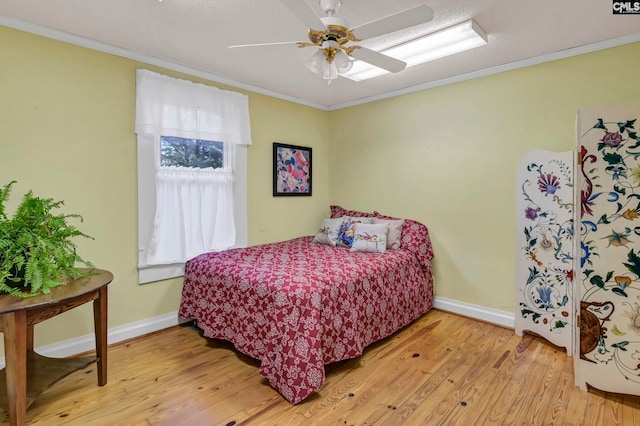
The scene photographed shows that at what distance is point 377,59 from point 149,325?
2778mm

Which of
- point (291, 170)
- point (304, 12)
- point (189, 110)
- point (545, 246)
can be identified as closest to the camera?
point (304, 12)

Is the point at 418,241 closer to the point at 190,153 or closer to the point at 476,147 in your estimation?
the point at 476,147

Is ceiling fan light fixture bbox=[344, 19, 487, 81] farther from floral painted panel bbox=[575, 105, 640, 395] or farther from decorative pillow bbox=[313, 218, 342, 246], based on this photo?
decorative pillow bbox=[313, 218, 342, 246]

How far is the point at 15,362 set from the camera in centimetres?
158

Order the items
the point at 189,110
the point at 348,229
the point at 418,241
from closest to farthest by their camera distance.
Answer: the point at 189,110, the point at 418,241, the point at 348,229

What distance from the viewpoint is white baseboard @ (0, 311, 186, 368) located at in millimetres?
2441

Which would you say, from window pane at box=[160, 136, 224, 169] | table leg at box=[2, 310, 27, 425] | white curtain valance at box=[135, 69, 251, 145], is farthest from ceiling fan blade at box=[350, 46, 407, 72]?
table leg at box=[2, 310, 27, 425]

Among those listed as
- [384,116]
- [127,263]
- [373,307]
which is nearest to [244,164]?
[127,263]

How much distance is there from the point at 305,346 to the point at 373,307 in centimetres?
77

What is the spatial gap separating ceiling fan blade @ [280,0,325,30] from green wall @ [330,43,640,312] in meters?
2.06

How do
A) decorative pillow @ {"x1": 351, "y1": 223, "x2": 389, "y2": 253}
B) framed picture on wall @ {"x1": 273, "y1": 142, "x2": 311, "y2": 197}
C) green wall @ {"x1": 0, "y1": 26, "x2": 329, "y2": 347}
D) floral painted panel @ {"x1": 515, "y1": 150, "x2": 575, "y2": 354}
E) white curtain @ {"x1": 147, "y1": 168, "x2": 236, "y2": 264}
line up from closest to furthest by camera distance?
green wall @ {"x1": 0, "y1": 26, "x2": 329, "y2": 347} < floral painted panel @ {"x1": 515, "y1": 150, "x2": 575, "y2": 354} < white curtain @ {"x1": 147, "y1": 168, "x2": 236, "y2": 264} < decorative pillow @ {"x1": 351, "y1": 223, "x2": 389, "y2": 253} < framed picture on wall @ {"x1": 273, "y1": 142, "x2": 311, "y2": 197}

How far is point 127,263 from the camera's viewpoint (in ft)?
9.11

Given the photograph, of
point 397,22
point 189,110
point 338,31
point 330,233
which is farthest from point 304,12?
point 330,233

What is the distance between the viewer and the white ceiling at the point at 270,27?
2025mm
